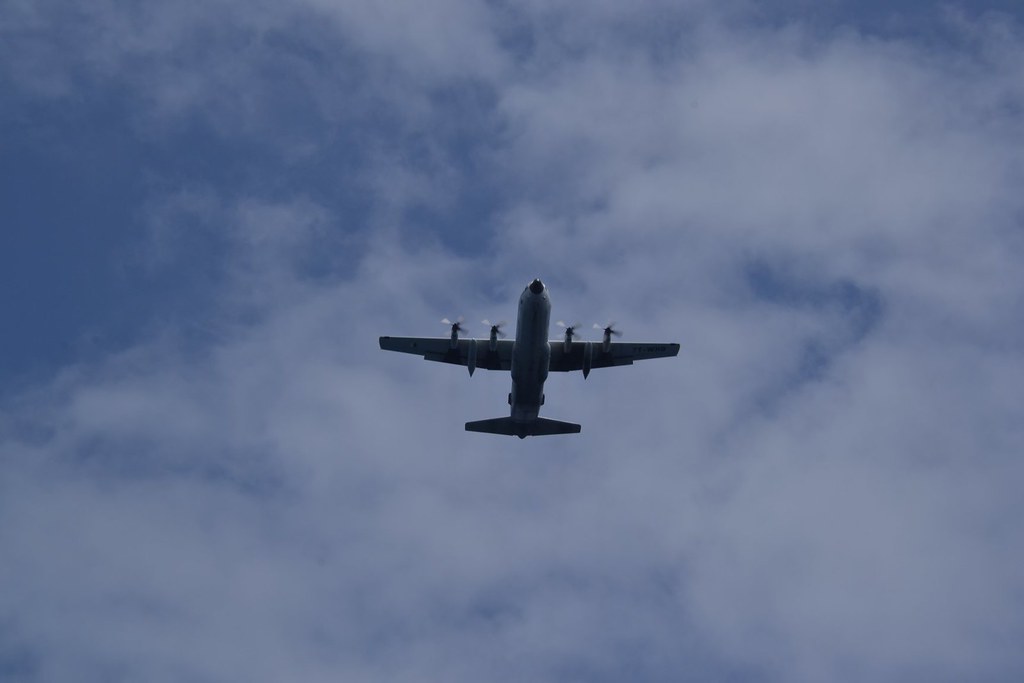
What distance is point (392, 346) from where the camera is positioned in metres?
98.9

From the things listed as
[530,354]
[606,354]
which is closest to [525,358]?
[530,354]

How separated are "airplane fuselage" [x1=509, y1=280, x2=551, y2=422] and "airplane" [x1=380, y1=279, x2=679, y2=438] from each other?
0.07 meters

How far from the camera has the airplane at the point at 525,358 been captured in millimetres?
94812

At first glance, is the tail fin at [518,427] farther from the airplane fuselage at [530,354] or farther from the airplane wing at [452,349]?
the airplane wing at [452,349]

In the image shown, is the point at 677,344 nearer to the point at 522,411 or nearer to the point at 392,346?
the point at 522,411

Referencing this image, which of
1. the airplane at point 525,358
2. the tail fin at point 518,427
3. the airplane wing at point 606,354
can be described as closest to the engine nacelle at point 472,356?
the airplane at point 525,358

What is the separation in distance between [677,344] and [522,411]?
13543mm

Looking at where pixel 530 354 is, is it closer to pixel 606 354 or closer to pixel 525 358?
pixel 525 358

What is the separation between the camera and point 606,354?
10088 centimetres

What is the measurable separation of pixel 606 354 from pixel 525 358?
10.5 metres

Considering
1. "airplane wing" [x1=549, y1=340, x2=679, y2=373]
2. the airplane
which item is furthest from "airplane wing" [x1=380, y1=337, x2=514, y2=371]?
"airplane wing" [x1=549, y1=340, x2=679, y2=373]

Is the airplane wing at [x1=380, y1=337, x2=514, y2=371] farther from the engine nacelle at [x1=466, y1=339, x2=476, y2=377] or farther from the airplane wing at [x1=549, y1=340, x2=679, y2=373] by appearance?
the airplane wing at [x1=549, y1=340, x2=679, y2=373]

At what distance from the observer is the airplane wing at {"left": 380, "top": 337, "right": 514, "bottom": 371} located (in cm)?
9894

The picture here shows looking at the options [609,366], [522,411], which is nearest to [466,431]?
[522,411]
